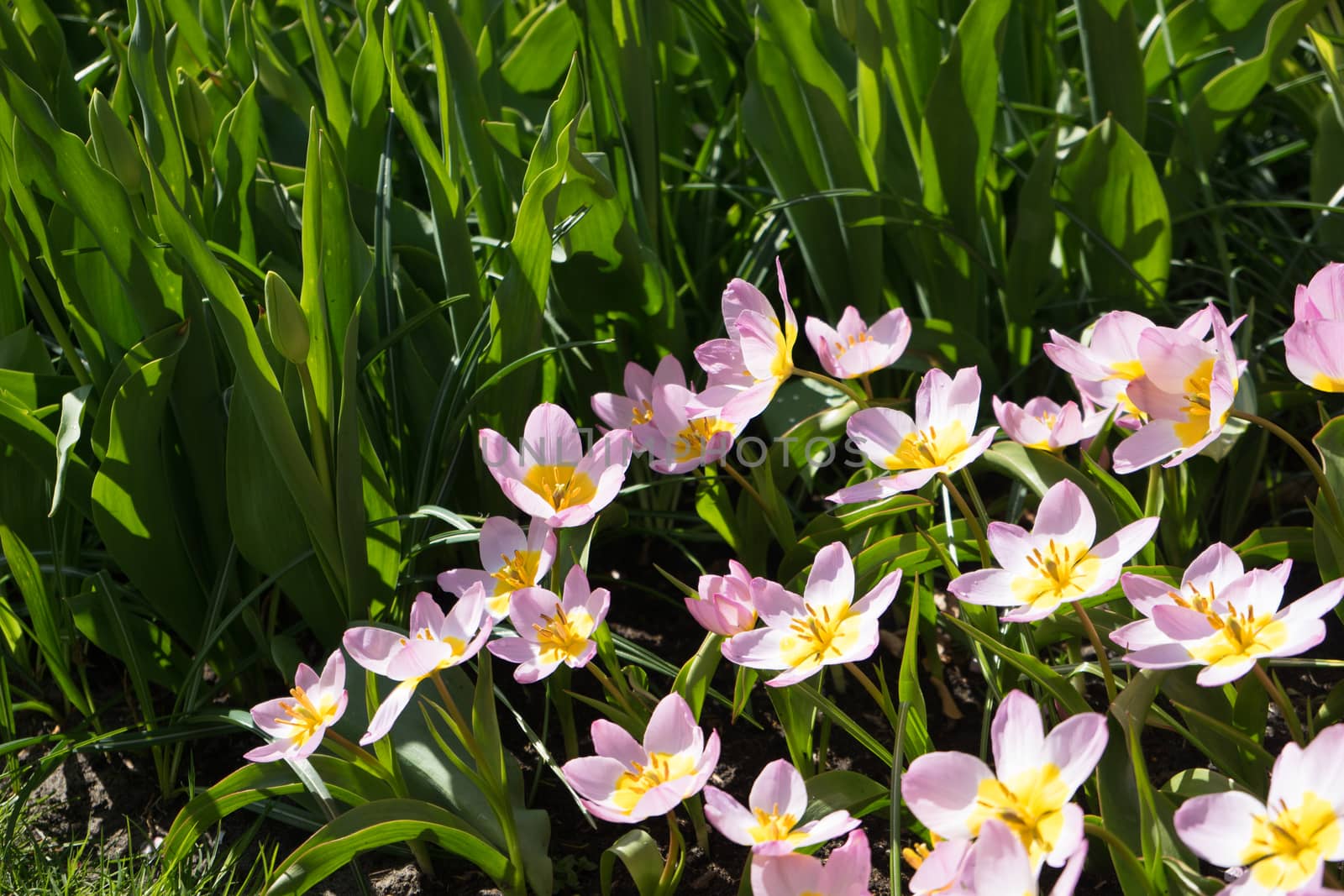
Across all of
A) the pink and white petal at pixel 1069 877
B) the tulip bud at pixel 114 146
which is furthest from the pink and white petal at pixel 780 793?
the tulip bud at pixel 114 146

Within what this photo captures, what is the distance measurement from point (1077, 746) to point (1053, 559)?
0.61 ft

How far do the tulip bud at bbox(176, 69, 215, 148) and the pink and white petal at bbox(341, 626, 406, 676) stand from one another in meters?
0.75

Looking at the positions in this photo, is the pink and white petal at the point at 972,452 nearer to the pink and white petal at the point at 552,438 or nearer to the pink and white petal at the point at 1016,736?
the pink and white petal at the point at 1016,736

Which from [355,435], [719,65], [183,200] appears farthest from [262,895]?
[719,65]

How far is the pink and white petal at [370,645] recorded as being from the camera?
893mm

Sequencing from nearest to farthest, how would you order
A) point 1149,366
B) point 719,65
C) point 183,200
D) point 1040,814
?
point 1040,814
point 1149,366
point 183,200
point 719,65

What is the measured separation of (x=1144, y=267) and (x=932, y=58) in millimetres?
405

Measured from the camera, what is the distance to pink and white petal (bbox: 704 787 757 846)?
76 centimetres

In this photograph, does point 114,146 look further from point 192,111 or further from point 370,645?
point 370,645

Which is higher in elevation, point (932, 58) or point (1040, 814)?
point (932, 58)

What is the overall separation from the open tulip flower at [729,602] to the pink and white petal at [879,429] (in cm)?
15

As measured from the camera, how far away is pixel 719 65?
1.90 metres

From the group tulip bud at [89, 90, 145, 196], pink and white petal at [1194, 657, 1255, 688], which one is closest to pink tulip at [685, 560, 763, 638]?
pink and white petal at [1194, 657, 1255, 688]

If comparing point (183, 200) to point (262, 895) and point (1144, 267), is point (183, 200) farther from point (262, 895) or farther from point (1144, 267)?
point (1144, 267)
